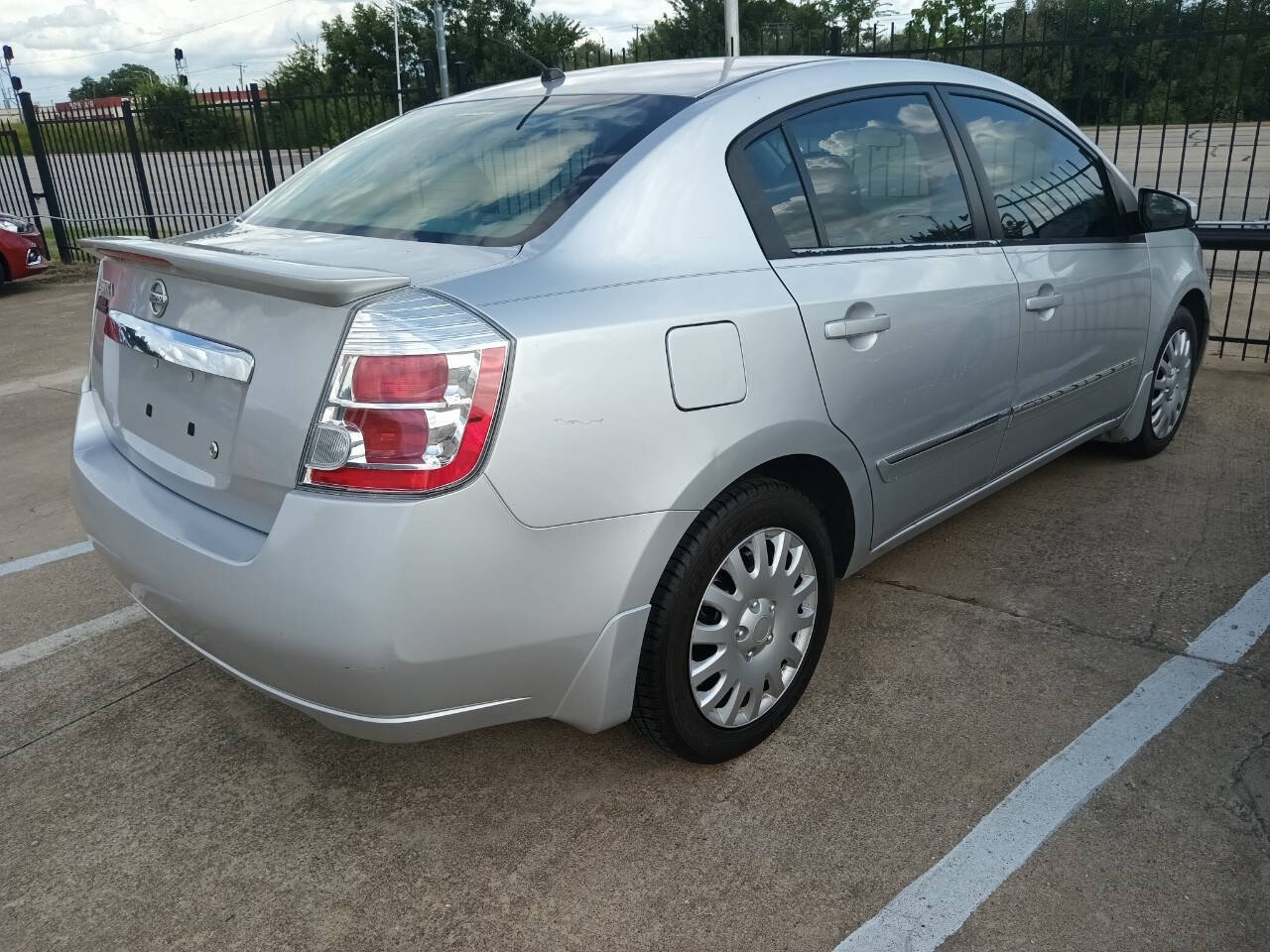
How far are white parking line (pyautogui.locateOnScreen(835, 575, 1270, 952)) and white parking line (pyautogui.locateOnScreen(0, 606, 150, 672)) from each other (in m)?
2.47

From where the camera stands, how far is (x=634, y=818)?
7.80 ft

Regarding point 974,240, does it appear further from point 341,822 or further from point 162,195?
point 162,195

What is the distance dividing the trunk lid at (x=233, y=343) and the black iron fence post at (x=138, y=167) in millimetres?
10124

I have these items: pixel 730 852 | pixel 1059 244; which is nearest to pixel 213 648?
pixel 730 852

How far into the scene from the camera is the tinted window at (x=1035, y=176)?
10.6 ft

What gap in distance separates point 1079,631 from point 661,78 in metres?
2.05

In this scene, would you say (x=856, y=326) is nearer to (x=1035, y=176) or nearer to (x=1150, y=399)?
(x=1035, y=176)

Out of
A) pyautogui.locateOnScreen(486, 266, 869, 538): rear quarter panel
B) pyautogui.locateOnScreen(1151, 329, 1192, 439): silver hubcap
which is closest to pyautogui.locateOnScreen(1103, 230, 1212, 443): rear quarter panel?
pyautogui.locateOnScreen(1151, 329, 1192, 439): silver hubcap

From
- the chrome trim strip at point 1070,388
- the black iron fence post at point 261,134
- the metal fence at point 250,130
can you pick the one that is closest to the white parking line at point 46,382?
the metal fence at point 250,130

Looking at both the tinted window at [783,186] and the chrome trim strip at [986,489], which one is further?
the chrome trim strip at [986,489]

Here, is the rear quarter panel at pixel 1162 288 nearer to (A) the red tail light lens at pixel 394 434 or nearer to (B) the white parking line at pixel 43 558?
(A) the red tail light lens at pixel 394 434

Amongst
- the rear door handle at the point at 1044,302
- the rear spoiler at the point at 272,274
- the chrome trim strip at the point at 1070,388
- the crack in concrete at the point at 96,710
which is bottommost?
the crack in concrete at the point at 96,710

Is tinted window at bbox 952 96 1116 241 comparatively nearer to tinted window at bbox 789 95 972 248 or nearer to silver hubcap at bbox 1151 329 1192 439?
tinted window at bbox 789 95 972 248

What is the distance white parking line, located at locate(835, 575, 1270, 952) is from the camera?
6.64 feet
